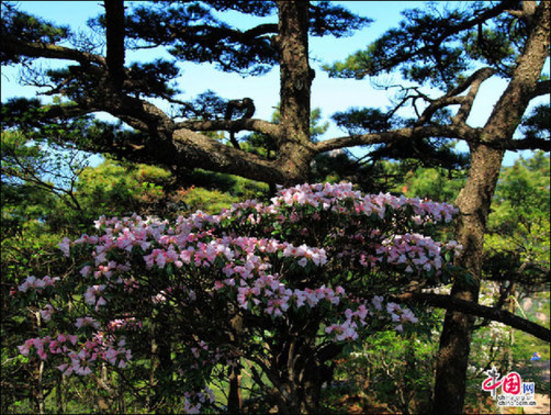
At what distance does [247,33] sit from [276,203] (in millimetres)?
3613

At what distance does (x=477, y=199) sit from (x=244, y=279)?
3.19 m

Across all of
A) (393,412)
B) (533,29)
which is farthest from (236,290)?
(393,412)

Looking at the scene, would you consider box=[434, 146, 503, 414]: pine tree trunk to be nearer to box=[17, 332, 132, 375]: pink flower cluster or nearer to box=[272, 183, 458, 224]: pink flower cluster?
box=[272, 183, 458, 224]: pink flower cluster

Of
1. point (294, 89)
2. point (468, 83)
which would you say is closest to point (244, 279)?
point (294, 89)

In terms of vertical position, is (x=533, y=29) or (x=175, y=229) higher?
(x=533, y=29)

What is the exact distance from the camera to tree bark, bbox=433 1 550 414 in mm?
4164

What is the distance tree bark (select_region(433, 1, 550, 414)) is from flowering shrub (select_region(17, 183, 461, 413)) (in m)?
1.37

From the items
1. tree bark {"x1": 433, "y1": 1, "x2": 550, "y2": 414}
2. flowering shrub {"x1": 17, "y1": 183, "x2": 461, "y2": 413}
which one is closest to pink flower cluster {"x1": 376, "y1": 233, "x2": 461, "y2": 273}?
flowering shrub {"x1": 17, "y1": 183, "x2": 461, "y2": 413}

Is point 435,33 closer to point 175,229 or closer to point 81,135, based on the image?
point 175,229

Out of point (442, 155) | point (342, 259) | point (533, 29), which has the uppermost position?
point (533, 29)

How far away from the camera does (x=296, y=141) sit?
14.8 ft

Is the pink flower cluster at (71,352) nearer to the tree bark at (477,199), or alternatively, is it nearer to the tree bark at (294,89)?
the tree bark at (294,89)

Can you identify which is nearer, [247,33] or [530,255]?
[247,33]

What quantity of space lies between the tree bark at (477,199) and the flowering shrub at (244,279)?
1.37 m
